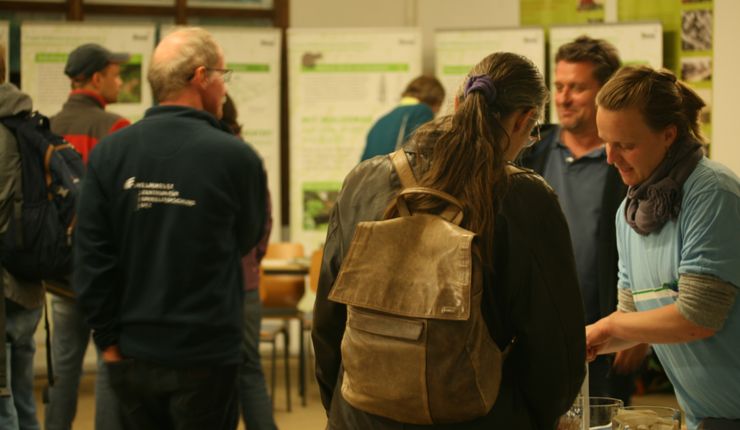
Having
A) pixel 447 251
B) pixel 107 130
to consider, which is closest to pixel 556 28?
pixel 107 130

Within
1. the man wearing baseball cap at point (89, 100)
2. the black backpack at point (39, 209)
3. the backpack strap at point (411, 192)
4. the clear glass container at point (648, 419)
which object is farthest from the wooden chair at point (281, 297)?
the backpack strap at point (411, 192)

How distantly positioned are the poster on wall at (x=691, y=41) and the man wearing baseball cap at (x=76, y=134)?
13.7 feet

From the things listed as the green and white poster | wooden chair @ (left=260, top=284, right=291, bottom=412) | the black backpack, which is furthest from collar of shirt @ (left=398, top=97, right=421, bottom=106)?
the black backpack

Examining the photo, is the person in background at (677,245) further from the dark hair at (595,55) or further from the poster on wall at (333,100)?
the poster on wall at (333,100)

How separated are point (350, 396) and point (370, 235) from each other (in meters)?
0.29

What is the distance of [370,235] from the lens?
5.32 feet

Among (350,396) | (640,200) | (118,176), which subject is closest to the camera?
(350,396)

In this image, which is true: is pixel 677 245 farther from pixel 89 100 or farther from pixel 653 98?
pixel 89 100

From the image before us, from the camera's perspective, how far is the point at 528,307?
5.33ft

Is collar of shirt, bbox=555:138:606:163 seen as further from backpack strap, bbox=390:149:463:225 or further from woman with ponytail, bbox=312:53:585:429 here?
backpack strap, bbox=390:149:463:225

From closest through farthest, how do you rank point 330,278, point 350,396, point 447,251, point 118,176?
point 447,251 < point 350,396 < point 330,278 < point 118,176

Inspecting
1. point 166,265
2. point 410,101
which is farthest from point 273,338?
→ point 166,265

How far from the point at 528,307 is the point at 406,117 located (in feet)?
12.3

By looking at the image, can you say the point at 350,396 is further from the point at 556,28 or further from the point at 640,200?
the point at 556,28
